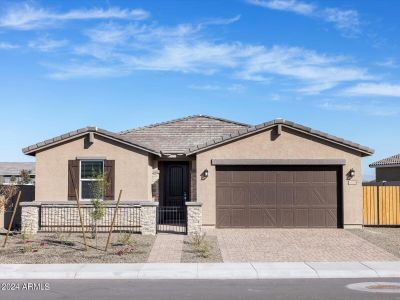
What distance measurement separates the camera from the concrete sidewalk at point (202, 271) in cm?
1195

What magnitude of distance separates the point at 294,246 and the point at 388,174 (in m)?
29.3

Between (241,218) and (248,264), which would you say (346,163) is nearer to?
(241,218)

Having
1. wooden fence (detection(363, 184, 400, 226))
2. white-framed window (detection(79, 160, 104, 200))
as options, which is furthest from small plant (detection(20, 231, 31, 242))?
Result: wooden fence (detection(363, 184, 400, 226))

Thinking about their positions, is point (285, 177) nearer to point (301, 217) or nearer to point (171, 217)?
point (301, 217)

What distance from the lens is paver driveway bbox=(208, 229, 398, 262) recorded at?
46.9ft

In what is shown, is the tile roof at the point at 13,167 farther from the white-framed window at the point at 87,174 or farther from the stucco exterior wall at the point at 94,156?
the white-framed window at the point at 87,174

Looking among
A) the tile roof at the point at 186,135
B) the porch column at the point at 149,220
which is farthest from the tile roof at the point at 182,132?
the porch column at the point at 149,220

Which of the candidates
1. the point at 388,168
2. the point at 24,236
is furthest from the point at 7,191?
the point at 388,168

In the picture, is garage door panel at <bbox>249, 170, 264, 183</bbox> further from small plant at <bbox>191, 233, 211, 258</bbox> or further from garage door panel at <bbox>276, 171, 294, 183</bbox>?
small plant at <bbox>191, 233, 211, 258</bbox>

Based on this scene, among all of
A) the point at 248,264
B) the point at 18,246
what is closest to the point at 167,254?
the point at 248,264

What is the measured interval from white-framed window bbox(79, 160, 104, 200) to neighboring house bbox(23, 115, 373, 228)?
0.04m

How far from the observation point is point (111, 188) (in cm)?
1980

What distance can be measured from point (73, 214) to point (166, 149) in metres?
5.63

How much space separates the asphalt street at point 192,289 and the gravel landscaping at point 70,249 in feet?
8.27
